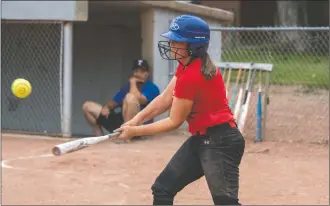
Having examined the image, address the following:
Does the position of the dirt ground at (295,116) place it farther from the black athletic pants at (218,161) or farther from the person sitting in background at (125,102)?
the black athletic pants at (218,161)

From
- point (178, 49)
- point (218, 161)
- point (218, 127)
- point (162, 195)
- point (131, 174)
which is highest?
point (178, 49)

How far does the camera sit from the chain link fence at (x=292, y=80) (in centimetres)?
1054

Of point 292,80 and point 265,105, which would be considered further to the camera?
point 292,80

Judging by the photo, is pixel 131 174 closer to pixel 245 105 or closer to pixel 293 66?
pixel 245 105

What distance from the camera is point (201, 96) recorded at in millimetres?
4332

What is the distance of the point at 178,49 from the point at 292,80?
1094cm

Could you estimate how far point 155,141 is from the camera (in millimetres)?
9961

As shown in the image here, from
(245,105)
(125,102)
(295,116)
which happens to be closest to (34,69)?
(125,102)

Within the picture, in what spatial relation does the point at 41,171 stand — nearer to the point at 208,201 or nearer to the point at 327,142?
the point at 208,201

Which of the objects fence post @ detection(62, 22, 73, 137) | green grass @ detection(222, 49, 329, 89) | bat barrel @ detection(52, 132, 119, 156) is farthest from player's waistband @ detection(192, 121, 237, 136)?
green grass @ detection(222, 49, 329, 89)

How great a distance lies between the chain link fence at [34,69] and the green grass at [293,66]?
4084 mm

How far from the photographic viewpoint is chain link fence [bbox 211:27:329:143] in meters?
10.5

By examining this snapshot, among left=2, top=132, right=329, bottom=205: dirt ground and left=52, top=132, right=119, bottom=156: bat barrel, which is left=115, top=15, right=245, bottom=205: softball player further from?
left=2, top=132, right=329, bottom=205: dirt ground

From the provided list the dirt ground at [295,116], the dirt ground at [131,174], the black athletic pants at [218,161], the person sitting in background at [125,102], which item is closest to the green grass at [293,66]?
the dirt ground at [295,116]
